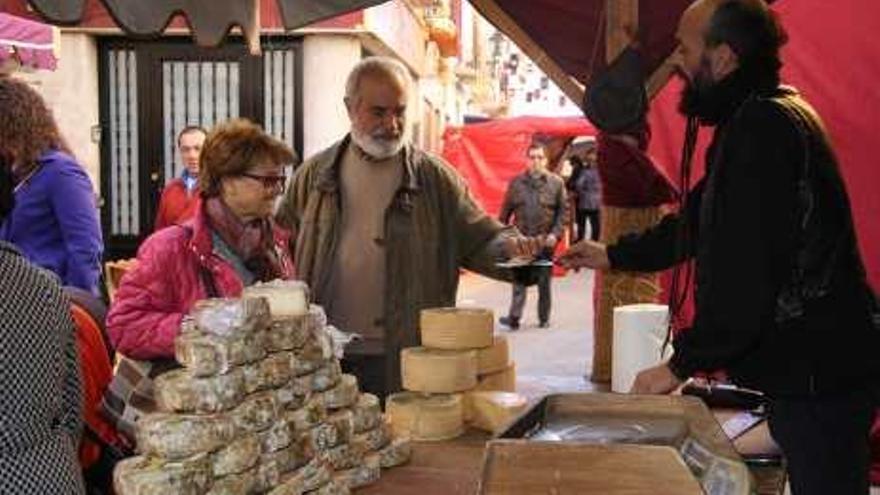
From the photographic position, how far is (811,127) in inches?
98.5

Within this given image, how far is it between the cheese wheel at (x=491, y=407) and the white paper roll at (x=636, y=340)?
0.68 m

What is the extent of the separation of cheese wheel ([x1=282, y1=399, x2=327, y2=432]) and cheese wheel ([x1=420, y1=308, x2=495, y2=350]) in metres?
0.64

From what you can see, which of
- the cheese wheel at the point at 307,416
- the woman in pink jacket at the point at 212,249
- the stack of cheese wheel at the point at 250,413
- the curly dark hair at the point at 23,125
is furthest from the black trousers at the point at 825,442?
the curly dark hair at the point at 23,125

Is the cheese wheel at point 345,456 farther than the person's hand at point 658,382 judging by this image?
No

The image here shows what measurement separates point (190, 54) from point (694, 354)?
9.73 meters

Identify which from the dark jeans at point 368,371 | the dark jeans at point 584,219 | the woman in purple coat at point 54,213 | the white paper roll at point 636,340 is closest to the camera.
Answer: the white paper roll at point 636,340

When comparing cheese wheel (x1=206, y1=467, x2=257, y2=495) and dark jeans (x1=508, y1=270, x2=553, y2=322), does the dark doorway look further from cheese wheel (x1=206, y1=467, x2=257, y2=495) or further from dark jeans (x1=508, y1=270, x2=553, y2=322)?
cheese wheel (x1=206, y1=467, x2=257, y2=495)

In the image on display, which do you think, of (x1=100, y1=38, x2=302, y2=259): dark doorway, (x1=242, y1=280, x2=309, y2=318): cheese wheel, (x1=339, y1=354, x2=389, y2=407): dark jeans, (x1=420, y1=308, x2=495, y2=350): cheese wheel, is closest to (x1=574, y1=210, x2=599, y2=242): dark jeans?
(x1=100, y1=38, x2=302, y2=259): dark doorway

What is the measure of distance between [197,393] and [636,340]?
1.84m

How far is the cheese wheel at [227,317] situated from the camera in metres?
1.91

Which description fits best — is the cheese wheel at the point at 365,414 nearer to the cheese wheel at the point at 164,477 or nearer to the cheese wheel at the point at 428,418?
the cheese wheel at the point at 428,418

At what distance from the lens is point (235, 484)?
1853mm

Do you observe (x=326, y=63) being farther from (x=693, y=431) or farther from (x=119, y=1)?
(x=693, y=431)

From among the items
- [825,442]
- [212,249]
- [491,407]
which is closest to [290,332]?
[491,407]
